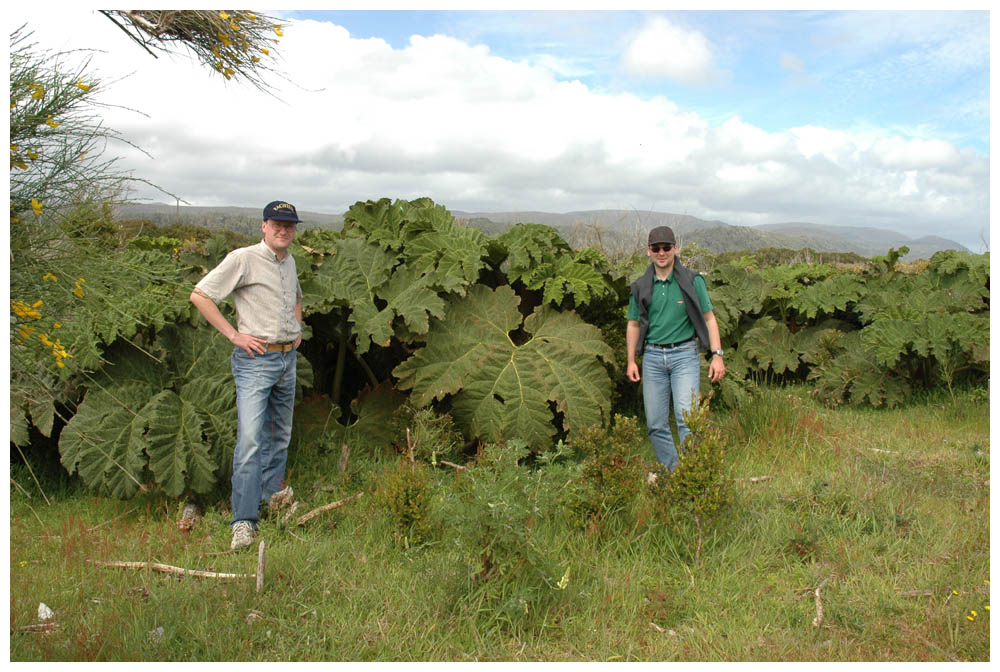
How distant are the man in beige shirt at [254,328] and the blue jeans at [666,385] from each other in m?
2.30

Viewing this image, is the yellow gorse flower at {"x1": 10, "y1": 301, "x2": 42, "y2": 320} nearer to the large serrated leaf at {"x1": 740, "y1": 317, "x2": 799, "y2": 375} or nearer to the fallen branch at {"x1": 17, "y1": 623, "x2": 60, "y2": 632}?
the fallen branch at {"x1": 17, "y1": 623, "x2": 60, "y2": 632}

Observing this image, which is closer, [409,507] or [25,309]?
[25,309]

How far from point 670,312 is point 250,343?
261 centimetres

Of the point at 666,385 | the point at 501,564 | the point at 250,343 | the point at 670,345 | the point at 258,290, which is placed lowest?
the point at 501,564

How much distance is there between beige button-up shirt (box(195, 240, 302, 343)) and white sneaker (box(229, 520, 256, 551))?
41.1 inches

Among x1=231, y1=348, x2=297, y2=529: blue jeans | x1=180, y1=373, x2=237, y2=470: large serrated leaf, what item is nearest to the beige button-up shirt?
x1=231, y1=348, x2=297, y2=529: blue jeans

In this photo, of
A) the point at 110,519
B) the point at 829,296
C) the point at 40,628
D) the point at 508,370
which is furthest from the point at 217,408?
the point at 829,296

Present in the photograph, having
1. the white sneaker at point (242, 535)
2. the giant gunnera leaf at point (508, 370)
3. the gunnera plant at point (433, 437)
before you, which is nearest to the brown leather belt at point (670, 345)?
the giant gunnera leaf at point (508, 370)

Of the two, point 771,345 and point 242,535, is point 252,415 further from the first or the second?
point 771,345

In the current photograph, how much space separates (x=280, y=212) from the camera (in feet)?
13.9

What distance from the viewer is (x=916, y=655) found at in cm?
303

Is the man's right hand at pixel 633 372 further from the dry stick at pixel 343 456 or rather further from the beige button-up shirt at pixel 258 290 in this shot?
the beige button-up shirt at pixel 258 290

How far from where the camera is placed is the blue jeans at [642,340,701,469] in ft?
15.7
